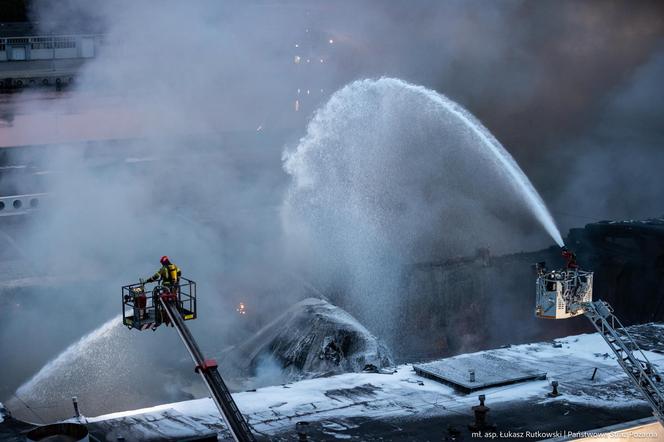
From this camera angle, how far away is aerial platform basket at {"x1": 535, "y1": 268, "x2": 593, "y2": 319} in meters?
7.64

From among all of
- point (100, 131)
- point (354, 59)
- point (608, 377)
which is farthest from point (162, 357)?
point (354, 59)

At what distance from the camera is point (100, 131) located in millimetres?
21203

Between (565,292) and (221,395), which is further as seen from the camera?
(565,292)

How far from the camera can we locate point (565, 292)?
25.2 feet

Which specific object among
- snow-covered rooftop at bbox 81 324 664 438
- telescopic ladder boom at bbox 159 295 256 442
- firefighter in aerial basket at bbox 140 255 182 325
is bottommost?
snow-covered rooftop at bbox 81 324 664 438

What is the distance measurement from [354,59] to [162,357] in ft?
44.8

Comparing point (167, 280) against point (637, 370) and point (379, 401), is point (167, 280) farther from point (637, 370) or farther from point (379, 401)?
point (637, 370)

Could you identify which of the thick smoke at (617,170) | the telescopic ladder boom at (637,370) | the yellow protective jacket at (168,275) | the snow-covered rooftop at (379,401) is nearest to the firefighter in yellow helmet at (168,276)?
the yellow protective jacket at (168,275)

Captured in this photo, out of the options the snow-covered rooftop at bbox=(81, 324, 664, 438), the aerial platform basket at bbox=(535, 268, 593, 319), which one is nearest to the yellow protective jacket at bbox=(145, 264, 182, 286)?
the snow-covered rooftop at bbox=(81, 324, 664, 438)

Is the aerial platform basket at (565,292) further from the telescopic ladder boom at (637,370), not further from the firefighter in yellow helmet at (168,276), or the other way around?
the firefighter in yellow helmet at (168,276)

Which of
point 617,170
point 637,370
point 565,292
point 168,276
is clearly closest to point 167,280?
point 168,276

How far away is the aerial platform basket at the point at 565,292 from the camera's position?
7.64 meters

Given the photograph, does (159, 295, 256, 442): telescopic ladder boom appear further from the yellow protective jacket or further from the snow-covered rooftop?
the snow-covered rooftop

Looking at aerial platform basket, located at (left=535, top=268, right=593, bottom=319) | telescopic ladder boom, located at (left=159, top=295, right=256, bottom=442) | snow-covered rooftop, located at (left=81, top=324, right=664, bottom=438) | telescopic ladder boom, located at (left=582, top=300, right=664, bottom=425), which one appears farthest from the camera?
snow-covered rooftop, located at (left=81, top=324, right=664, bottom=438)
